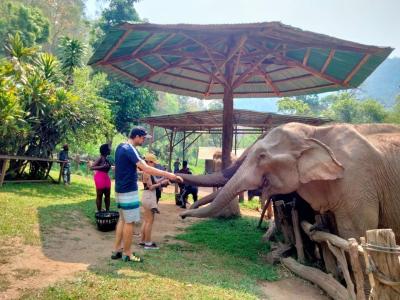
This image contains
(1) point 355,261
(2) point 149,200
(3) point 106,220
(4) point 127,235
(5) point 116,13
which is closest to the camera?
(1) point 355,261

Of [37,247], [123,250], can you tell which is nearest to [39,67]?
[37,247]

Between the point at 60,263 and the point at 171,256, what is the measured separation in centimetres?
182

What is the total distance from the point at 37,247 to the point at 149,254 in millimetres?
1900

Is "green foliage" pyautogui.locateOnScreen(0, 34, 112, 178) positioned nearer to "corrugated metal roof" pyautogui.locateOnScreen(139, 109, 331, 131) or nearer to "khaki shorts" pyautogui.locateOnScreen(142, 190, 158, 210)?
"corrugated metal roof" pyautogui.locateOnScreen(139, 109, 331, 131)

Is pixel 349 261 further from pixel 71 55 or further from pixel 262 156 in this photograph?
pixel 71 55

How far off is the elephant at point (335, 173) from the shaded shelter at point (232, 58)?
2.72m

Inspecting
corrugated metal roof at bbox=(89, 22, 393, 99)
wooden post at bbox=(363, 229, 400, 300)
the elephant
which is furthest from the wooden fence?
corrugated metal roof at bbox=(89, 22, 393, 99)

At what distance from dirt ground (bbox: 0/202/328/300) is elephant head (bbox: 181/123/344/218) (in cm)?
150

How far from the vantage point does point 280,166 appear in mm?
6102

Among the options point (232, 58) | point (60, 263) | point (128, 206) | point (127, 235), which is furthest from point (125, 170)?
point (232, 58)

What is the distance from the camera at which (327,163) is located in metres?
5.73

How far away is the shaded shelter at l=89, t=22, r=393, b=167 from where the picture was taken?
8.20 meters

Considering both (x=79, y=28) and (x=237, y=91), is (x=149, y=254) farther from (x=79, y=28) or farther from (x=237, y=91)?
(x=79, y=28)

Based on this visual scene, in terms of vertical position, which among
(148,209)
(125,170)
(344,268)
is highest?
(125,170)
